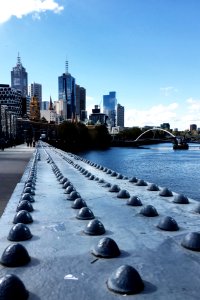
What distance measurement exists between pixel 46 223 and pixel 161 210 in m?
1.54

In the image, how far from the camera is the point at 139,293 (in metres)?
2.15

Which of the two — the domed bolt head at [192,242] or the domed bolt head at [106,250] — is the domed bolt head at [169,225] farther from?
the domed bolt head at [106,250]

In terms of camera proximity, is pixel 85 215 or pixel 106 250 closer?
pixel 106 250

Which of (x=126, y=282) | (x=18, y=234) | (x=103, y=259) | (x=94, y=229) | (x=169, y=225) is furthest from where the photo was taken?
(x=169, y=225)

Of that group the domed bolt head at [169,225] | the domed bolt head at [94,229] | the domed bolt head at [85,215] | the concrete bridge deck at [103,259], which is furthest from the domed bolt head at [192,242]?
the domed bolt head at [85,215]

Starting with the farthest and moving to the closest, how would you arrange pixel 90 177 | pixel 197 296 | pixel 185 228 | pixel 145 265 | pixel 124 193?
pixel 90 177 < pixel 124 193 < pixel 185 228 < pixel 145 265 < pixel 197 296

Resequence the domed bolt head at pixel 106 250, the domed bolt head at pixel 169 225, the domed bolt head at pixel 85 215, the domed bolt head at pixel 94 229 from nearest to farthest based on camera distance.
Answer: the domed bolt head at pixel 106 250, the domed bolt head at pixel 94 229, the domed bolt head at pixel 169 225, the domed bolt head at pixel 85 215

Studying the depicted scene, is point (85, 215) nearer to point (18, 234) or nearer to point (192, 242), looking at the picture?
point (18, 234)

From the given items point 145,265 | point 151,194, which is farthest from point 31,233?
point 151,194

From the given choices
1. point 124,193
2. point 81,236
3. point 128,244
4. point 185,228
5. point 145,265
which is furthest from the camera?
point 124,193

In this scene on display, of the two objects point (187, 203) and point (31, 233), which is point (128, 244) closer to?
point (31, 233)

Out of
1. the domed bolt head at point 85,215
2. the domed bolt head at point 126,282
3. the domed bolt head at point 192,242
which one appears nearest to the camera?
the domed bolt head at point 126,282

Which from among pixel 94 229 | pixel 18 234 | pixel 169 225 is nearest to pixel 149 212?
pixel 169 225

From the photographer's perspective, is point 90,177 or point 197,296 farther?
point 90,177
